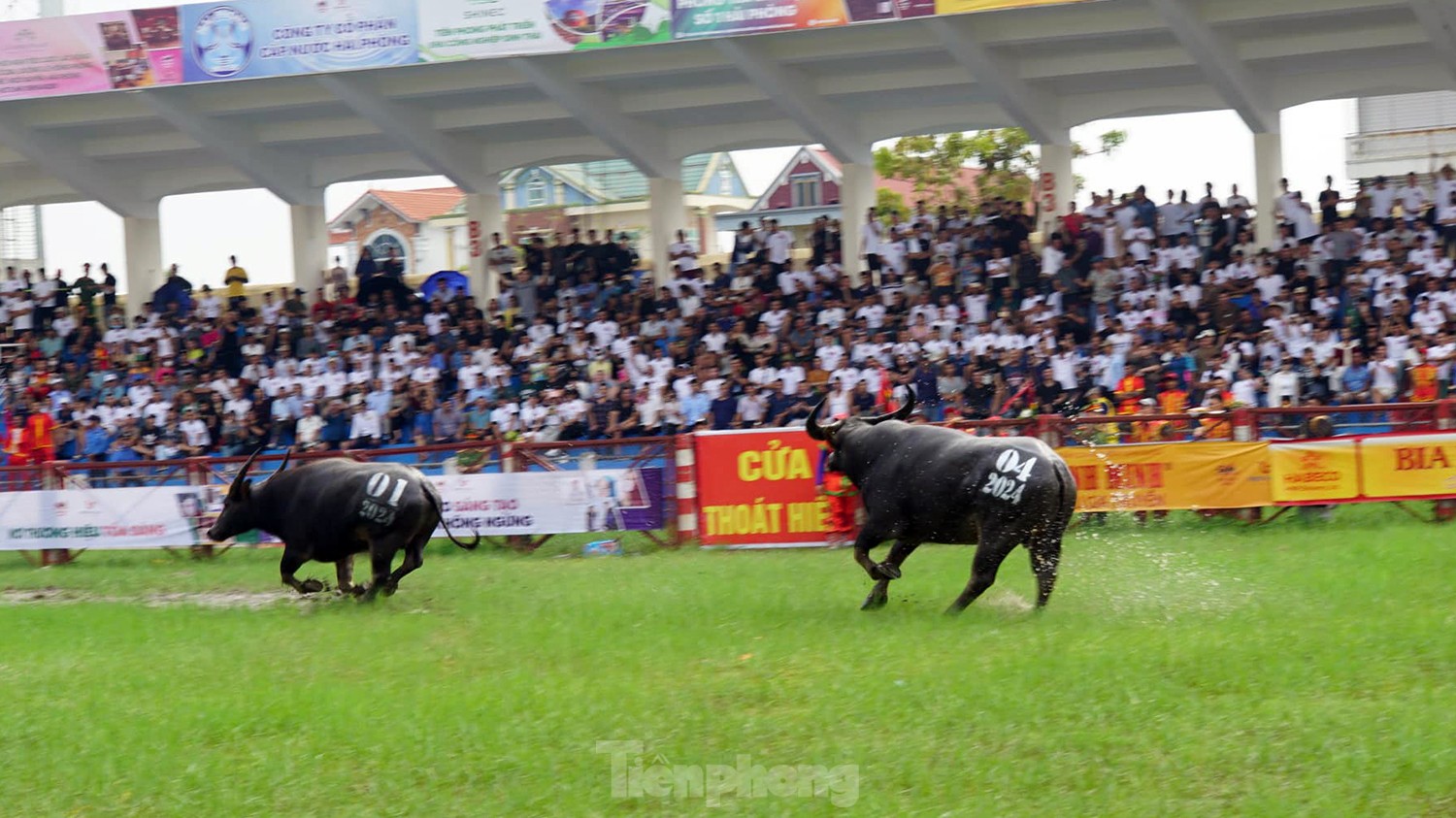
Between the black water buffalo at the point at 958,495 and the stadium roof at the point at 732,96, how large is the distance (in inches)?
522

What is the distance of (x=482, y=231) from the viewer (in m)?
29.7

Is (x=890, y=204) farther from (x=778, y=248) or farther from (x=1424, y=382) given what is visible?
(x=1424, y=382)

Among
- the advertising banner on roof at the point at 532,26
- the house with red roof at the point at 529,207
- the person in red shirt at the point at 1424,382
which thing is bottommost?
the person in red shirt at the point at 1424,382

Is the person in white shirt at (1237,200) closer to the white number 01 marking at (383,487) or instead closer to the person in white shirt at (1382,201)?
the person in white shirt at (1382,201)

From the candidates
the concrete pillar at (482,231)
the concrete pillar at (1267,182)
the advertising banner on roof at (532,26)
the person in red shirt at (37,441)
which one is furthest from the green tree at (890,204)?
the person in red shirt at (37,441)

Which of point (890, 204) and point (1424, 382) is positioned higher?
point (890, 204)

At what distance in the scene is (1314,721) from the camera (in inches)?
286

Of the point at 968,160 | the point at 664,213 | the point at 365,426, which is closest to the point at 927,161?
the point at 968,160

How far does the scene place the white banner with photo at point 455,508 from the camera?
57.4 ft

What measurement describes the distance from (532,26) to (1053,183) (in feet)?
30.1

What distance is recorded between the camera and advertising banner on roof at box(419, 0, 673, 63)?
24.0 meters

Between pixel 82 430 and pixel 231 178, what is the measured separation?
25.0 ft

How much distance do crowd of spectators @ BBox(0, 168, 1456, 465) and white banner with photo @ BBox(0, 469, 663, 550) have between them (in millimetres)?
3877

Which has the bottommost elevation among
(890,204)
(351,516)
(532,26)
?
(351,516)
